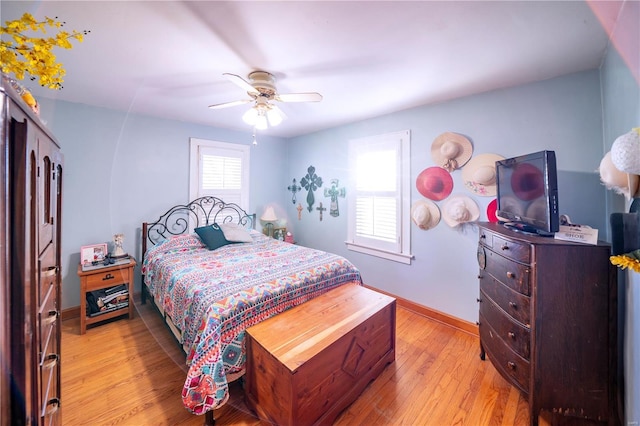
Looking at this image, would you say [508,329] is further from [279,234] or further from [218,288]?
[279,234]

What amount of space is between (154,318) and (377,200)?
9.70 ft

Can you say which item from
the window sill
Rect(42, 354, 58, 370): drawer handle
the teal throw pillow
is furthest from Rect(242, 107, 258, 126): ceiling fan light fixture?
the window sill

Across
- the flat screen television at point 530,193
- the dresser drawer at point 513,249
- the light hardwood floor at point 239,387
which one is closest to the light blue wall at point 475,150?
the flat screen television at point 530,193

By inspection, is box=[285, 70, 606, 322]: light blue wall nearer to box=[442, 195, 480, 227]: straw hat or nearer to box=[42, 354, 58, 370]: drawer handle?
box=[442, 195, 480, 227]: straw hat

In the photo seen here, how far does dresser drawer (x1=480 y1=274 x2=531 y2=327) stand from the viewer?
148 centimetres

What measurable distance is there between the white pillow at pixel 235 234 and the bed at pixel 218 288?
0.02 meters

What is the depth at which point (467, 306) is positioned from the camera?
8.28 feet

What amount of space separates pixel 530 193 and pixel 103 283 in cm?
383

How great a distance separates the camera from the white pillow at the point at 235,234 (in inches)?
126

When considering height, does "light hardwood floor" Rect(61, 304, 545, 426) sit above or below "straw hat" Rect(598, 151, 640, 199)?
below

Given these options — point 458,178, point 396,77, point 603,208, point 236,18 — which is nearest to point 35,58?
point 236,18

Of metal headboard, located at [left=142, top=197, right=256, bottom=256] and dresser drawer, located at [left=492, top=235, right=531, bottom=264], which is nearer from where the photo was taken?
dresser drawer, located at [left=492, top=235, right=531, bottom=264]

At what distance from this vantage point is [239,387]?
184 cm

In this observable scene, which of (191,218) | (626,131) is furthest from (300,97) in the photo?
(191,218)
